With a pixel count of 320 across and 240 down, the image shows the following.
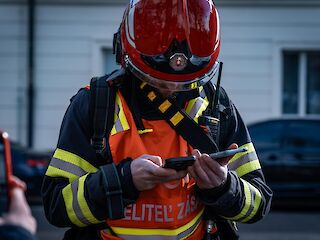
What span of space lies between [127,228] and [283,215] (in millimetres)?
8535

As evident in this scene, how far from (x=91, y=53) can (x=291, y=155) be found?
4863 millimetres

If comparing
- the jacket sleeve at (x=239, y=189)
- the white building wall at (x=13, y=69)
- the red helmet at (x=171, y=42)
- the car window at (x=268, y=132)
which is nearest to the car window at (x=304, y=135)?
the car window at (x=268, y=132)

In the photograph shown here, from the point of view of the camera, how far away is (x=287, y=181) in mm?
10781

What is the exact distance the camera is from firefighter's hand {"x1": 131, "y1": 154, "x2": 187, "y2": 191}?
77.2 inches

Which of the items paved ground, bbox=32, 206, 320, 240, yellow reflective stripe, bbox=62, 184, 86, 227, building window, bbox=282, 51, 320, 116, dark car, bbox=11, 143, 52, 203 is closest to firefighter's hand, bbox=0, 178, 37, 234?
yellow reflective stripe, bbox=62, 184, 86, 227

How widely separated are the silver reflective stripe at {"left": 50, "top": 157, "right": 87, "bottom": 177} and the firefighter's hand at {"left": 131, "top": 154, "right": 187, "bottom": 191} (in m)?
0.19

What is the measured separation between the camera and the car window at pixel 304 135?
10.8 m

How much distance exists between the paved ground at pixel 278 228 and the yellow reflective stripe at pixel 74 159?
6085mm

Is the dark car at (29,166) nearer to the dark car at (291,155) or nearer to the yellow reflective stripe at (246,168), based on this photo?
the dark car at (291,155)

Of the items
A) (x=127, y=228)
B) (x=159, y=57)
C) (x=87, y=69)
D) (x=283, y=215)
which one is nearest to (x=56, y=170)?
(x=127, y=228)

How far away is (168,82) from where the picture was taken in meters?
2.09

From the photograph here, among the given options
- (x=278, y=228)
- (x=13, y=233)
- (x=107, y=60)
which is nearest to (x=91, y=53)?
(x=107, y=60)

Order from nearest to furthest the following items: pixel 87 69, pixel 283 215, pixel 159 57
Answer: pixel 159 57 → pixel 283 215 → pixel 87 69

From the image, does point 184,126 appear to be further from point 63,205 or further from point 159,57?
point 63,205
